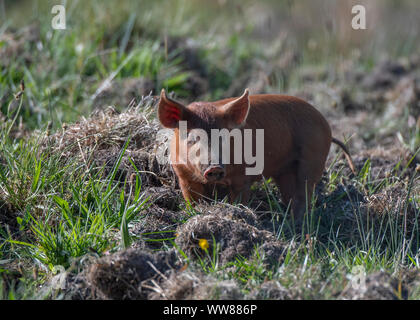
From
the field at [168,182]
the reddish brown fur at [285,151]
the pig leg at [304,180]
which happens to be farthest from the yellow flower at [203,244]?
the pig leg at [304,180]

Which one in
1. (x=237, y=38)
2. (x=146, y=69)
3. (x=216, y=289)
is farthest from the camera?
(x=237, y=38)

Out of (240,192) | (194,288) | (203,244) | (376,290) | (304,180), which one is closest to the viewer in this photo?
(376,290)

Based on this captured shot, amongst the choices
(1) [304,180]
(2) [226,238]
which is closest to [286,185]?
(1) [304,180]

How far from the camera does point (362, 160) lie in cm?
568

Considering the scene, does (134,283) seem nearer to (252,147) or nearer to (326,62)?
(252,147)

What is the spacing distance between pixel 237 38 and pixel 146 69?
96.4 inches

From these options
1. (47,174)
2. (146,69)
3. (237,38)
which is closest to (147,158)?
(47,174)

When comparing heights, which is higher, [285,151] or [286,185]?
[285,151]

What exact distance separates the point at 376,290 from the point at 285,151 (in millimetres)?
1868

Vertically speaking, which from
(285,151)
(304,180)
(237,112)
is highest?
(237,112)

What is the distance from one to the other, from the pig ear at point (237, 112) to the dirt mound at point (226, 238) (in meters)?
0.72

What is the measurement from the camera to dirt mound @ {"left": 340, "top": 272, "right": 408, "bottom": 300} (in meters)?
3.15

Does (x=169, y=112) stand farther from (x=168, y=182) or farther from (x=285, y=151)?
(x=285, y=151)

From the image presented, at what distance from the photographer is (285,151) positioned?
4.86m
